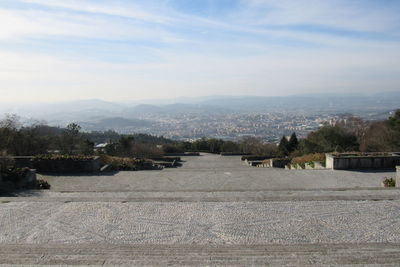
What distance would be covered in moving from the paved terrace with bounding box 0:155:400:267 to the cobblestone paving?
2 centimetres

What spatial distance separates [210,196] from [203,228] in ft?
7.23

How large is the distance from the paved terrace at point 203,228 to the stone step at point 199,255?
0.01m

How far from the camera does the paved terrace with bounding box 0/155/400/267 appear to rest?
15.9 ft

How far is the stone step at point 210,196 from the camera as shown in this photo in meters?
7.79

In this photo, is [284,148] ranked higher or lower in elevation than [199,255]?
lower

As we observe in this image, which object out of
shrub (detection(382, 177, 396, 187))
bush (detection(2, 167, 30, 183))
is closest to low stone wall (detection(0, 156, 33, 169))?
bush (detection(2, 167, 30, 183))

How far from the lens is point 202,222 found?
20.7 ft

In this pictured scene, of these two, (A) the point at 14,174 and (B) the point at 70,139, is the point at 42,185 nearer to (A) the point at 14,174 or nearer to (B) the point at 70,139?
(A) the point at 14,174

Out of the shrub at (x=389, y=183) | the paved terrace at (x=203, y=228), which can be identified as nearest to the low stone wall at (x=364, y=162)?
the shrub at (x=389, y=183)

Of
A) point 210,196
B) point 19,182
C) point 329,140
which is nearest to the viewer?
point 210,196

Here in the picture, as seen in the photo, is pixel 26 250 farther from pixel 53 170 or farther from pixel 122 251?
pixel 53 170

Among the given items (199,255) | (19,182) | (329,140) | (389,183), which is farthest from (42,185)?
(329,140)

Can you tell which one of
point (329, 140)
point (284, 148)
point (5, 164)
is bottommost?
point (284, 148)

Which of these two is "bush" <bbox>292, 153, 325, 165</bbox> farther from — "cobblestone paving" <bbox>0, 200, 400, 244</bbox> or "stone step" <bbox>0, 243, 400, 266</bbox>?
"stone step" <bbox>0, 243, 400, 266</bbox>
